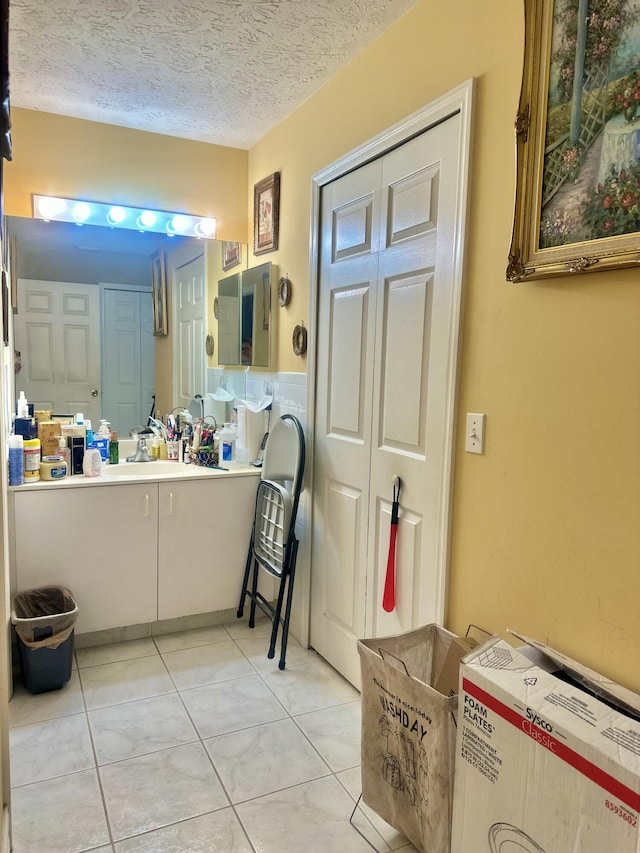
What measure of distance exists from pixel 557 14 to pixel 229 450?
7.33 feet

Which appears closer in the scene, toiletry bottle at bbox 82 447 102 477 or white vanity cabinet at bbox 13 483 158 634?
white vanity cabinet at bbox 13 483 158 634

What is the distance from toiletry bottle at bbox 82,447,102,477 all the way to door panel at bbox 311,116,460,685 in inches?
39.9

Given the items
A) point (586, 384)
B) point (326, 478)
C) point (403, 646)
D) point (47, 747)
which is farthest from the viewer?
point (326, 478)

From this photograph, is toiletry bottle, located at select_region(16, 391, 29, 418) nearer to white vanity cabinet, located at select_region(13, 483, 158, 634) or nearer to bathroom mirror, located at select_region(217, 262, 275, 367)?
white vanity cabinet, located at select_region(13, 483, 158, 634)

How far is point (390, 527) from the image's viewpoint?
6.81 feet

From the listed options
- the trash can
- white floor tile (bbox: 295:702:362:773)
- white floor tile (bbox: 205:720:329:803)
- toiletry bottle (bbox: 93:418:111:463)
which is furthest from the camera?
toiletry bottle (bbox: 93:418:111:463)

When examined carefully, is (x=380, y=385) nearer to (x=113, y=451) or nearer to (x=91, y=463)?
(x=91, y=463)

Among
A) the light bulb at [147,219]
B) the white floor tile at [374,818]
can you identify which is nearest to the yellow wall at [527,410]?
the white floor tile at [374,818]

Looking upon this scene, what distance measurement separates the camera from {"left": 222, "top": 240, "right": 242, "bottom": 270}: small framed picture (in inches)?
126

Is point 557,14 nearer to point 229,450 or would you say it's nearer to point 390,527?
point 390,527

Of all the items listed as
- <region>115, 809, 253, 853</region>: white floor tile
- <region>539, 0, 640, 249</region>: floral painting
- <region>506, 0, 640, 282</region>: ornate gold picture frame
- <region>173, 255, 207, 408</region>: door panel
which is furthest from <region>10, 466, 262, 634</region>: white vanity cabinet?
<region>539, 0, 640, 249</region>: floral painting

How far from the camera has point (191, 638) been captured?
2.79 meters

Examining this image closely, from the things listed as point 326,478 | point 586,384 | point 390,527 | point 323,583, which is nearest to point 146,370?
point 326,478

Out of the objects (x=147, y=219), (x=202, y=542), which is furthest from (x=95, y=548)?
(x=147, y=219)
